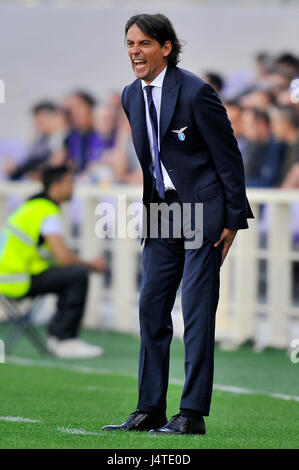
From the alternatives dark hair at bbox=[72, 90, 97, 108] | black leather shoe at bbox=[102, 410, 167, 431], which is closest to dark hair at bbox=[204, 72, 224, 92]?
dark hair at bbox=[72, 90, 97, 108]

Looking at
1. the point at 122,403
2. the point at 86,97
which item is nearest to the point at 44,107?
the point at 86,97

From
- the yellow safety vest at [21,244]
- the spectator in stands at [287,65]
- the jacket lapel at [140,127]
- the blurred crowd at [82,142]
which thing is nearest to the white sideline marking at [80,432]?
the jacket lapel at [140,127]

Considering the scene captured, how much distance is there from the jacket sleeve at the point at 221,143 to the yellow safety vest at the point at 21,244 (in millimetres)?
5648

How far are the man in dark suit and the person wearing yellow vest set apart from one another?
5320mm

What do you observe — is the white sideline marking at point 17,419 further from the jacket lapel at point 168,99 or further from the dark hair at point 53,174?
the dark hair at point 53,174

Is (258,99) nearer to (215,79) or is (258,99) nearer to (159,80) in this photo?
(215,79)

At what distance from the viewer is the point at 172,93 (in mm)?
6207

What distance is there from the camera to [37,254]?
39.2ft

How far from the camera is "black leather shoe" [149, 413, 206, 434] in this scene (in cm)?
621

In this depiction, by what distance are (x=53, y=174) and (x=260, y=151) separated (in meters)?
2.09

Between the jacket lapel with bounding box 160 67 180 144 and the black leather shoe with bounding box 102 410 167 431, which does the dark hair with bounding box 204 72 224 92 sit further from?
the black leather shoe with bounding box 102 410 167 431

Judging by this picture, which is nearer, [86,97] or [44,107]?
[86,97]

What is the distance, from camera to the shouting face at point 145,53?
617 cm
